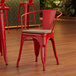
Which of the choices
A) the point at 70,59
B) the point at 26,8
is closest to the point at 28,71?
the point at 70,59

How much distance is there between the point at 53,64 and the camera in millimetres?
2975

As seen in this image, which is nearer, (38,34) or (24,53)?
(38,34)

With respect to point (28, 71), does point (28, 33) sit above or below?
above

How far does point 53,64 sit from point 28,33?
0.51 metres

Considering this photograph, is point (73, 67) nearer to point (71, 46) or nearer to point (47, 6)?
point (71, 46)

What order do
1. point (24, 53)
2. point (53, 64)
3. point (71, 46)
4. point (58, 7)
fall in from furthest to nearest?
point (58, 7) < point (71, 46) < point (24, 53) < point (53, 64)

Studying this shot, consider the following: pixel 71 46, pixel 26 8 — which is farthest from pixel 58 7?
pixel 71 46

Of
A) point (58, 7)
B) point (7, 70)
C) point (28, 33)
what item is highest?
point (28, 33)

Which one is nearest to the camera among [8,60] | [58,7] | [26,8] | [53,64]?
[53,64]

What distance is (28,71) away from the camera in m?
2.66

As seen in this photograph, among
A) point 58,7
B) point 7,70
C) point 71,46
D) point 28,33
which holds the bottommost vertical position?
point 58,7

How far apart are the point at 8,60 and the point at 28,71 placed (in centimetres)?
59

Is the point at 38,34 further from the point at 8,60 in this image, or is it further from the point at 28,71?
the point at 8,60

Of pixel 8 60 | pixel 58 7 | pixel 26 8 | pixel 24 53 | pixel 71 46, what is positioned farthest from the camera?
pixel 58 7
